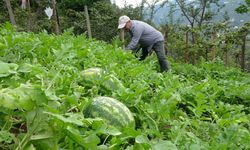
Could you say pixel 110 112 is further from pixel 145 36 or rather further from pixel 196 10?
pixel 196 10

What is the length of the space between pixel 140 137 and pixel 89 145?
0.68 feet

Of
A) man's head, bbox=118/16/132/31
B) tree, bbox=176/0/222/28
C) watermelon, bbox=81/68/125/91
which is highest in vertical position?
watermelon, bbox=81/68/125/91

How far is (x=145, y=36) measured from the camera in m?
9.09

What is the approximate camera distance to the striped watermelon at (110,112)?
6.89 feet

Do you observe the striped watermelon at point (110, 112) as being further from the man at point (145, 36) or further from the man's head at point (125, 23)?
the man's head at point (125, 23)

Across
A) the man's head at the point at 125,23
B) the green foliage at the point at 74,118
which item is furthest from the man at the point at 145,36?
the green foliage at the point at 74,118

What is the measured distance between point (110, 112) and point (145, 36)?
705 centimetres

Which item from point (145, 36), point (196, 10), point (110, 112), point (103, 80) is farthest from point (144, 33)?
point (196, 10)

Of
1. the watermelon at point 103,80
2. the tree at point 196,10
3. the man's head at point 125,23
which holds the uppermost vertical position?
the watermelon at point 103,80

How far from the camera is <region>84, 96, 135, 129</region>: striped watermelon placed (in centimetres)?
210

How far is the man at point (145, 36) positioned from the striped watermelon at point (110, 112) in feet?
20.7

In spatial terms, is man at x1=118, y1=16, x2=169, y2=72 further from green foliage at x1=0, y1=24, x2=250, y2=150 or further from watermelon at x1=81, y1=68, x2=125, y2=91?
watermelon at x1=81, y1=68, x2=125, y2=91

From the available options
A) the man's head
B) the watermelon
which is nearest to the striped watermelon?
the watermelon

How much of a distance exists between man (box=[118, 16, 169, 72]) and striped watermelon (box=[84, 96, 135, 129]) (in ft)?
20.7
